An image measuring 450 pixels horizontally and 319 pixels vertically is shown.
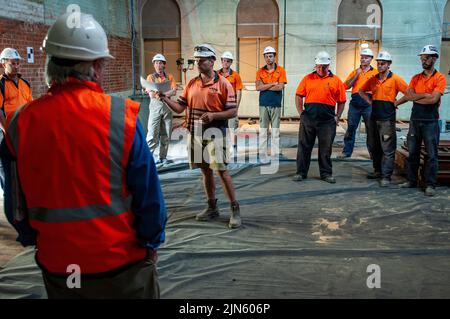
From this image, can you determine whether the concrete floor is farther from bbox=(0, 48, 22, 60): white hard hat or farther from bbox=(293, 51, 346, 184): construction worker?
bbox=(0, 48, 22, 60): white hard hat

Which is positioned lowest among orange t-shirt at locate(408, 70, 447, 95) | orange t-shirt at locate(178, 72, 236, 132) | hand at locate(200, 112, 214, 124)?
hand at locate(200, 112, 214, 124)

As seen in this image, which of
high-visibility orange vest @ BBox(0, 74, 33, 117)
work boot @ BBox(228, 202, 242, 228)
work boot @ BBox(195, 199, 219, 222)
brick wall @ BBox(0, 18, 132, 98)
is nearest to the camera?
work boot @ BBox(228, 202, 242, 228)

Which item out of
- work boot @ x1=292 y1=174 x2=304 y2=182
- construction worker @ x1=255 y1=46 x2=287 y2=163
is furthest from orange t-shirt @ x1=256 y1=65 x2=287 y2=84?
work boot @ x1=292 y1=174 x2=304 y2=182

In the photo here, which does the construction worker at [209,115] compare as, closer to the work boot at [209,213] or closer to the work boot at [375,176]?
the work boot at [209,213]

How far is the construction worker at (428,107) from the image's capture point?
18.5ft

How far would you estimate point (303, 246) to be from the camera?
413 cm

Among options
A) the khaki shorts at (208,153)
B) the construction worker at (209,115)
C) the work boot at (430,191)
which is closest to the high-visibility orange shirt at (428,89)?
the work boot at (430,191)

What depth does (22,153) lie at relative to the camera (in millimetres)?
1744

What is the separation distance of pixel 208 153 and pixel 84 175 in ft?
9.54

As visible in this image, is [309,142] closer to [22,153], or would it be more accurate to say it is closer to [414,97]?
[414,97]

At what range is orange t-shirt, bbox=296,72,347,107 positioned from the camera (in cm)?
620

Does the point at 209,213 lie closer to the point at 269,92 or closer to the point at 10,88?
the point at 10,88

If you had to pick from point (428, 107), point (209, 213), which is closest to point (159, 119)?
point (209, 213)
